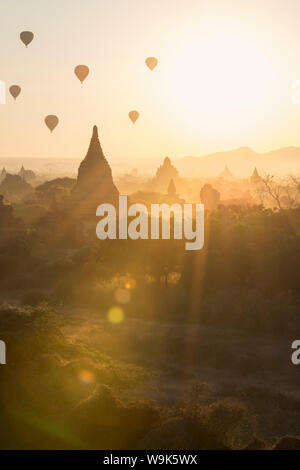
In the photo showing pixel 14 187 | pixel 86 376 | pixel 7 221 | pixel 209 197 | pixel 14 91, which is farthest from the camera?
pixel 14 187

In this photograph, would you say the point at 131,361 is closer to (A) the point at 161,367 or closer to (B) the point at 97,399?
(A) the point at 161,367

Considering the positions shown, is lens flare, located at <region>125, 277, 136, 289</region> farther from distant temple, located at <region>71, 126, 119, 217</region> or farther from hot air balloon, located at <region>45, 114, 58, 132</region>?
hot air balloon, located at <region>45, 114, 58, 132</region>

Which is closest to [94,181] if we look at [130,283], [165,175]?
[130,283]

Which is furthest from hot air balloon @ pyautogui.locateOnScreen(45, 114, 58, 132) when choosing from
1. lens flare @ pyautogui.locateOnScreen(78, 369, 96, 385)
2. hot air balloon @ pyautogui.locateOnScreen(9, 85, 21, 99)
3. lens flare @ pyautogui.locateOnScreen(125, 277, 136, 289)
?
lens flare @ pyautogui.locateOnScreen(78, 369, 96, 385)

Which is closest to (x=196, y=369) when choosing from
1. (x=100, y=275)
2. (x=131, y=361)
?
(x=131, y=361)

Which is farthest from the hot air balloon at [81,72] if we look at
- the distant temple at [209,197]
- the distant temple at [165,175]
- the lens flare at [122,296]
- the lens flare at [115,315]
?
the distant temple at [165,175]

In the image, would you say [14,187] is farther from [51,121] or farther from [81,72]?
[81,72]
